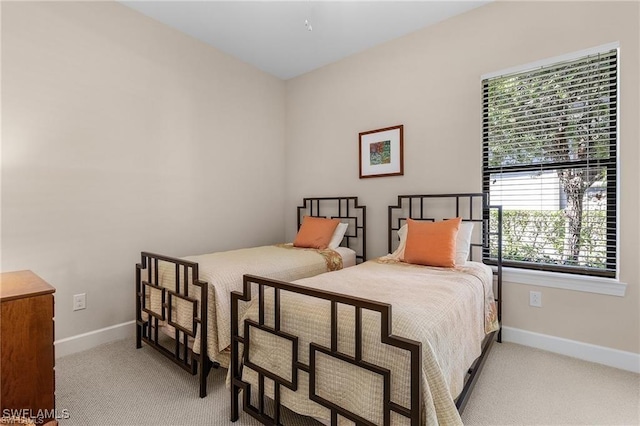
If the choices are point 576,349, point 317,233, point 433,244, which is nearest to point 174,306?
point 317,233

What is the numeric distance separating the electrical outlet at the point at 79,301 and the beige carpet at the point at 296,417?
0.34 m

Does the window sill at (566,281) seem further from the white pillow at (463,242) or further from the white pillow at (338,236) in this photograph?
the white pillow at (338,236)

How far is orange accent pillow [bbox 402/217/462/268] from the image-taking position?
2.26 m

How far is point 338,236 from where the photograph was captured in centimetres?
322

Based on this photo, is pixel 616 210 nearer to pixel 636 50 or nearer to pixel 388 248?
pixel 636 50

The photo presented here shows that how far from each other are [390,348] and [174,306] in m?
1.54

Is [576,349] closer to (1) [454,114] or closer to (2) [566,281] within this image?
(2) [566,281]

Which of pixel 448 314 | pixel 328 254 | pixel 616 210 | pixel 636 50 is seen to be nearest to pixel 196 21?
pixel 328 254

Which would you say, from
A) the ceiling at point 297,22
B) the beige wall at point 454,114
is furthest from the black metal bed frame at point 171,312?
the ceiling at point 297,22

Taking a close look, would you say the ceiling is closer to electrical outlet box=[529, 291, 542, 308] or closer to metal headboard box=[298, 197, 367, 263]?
metal headboard box=[298, 197, 367, 263]

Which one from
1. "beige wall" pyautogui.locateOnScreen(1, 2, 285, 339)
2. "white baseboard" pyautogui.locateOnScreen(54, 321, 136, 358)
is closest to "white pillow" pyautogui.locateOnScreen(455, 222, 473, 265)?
"beige wall" pyautogui.locateOnScreen(1, 2, 285, 339)

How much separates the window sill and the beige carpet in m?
0.50

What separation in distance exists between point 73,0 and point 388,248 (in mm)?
3244

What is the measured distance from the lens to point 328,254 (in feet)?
9.53
